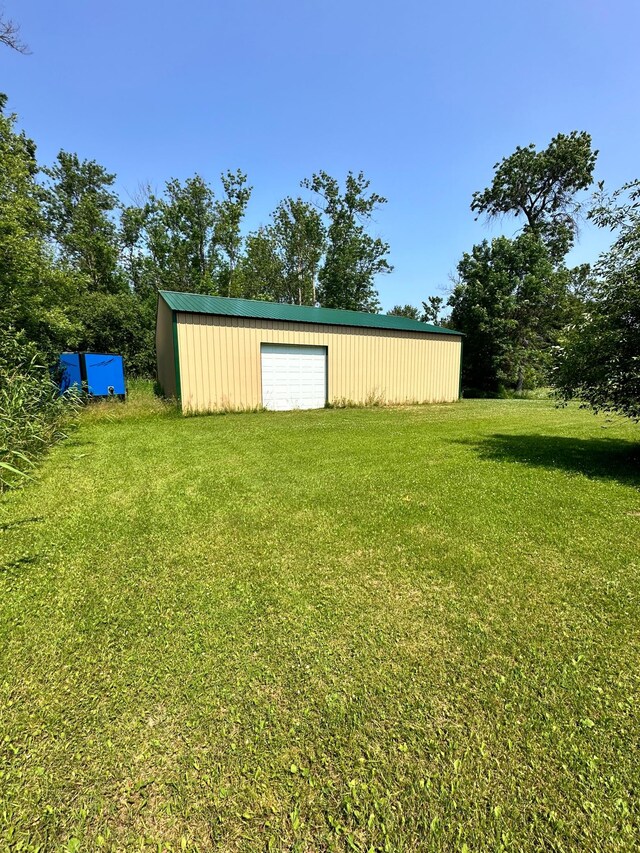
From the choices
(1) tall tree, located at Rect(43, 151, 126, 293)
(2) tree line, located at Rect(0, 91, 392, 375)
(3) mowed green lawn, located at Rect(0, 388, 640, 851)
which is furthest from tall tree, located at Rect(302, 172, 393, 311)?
(3) mowed green lawn, located at Rect(0, 388, 640, 851)

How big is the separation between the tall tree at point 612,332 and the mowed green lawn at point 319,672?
6.54 feet

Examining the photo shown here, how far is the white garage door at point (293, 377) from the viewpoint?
11797 millimetres

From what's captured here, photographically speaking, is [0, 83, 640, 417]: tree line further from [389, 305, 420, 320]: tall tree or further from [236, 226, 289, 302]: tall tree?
[389, 305, 420, 320]: tall tree

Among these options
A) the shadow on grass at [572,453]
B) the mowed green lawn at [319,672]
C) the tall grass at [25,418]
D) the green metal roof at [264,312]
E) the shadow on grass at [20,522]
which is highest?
the green metal roof at [264,312]

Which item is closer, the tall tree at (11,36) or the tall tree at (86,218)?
the tall tree at (11,36)

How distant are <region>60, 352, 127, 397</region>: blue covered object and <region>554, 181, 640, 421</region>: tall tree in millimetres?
12141

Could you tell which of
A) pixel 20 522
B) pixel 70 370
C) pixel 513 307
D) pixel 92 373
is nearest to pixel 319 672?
pixel 20 522

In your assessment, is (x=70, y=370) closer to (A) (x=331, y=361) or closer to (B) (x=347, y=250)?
(A) (x=331, y=361)

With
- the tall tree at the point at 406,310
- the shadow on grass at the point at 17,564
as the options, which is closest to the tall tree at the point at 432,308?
the tall tree at the point at 406,310

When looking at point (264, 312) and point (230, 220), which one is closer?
point (264, 312)

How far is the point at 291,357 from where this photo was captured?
12.2 meters

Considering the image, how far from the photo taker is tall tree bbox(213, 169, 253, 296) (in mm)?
25781

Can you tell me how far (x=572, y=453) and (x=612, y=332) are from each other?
2.05 m

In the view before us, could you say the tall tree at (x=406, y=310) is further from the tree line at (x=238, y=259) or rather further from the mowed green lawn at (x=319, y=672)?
the mowed green lawn at (x=319, y=672)
